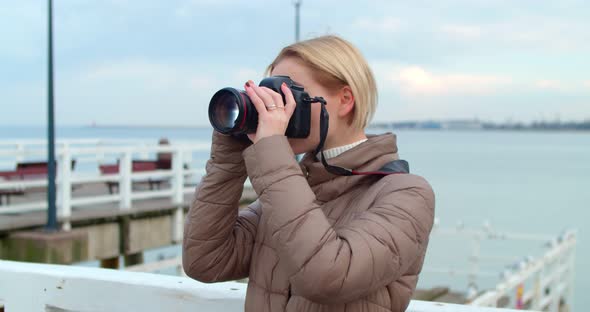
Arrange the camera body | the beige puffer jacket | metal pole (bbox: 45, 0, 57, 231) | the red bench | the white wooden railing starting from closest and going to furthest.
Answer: the beige puffer jacket, the camera body, metal pole (bbox: 45, 0, 57, 231), the white wooden railing, the red bench

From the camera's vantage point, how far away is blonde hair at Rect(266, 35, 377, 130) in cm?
160

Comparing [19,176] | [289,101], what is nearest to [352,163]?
[289,101]

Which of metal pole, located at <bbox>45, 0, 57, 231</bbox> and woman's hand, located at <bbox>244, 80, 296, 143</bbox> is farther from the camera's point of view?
metal pole, located at <bbox>45, 0, 57, 231</bbox>

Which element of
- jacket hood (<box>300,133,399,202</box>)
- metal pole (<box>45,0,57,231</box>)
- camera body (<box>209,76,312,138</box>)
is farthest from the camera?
metal pole (<box>45,0,57,231</box>)

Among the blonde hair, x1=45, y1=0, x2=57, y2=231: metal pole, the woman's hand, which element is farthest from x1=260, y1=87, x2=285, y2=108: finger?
x1=45, y1=0, x2=57, y2=231: metal pole

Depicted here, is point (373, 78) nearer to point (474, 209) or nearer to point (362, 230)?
point (362, 230)

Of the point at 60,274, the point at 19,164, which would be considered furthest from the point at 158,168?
the point at 60,274

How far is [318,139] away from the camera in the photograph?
161 cm

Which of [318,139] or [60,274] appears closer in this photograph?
[318,139]

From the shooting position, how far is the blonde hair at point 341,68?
1601 mm

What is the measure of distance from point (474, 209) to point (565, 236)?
2576cm

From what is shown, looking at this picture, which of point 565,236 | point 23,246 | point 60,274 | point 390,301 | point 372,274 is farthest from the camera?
point 565,236

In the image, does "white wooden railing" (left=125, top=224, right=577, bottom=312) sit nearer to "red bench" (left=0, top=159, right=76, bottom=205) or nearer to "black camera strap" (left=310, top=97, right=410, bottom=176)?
"red bench" (left=0, top=159, right=76, bottom=205)

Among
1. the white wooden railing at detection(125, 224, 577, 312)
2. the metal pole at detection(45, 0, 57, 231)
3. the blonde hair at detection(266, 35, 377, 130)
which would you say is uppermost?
the blonde hair at detection(266, 35, 377, 130)
